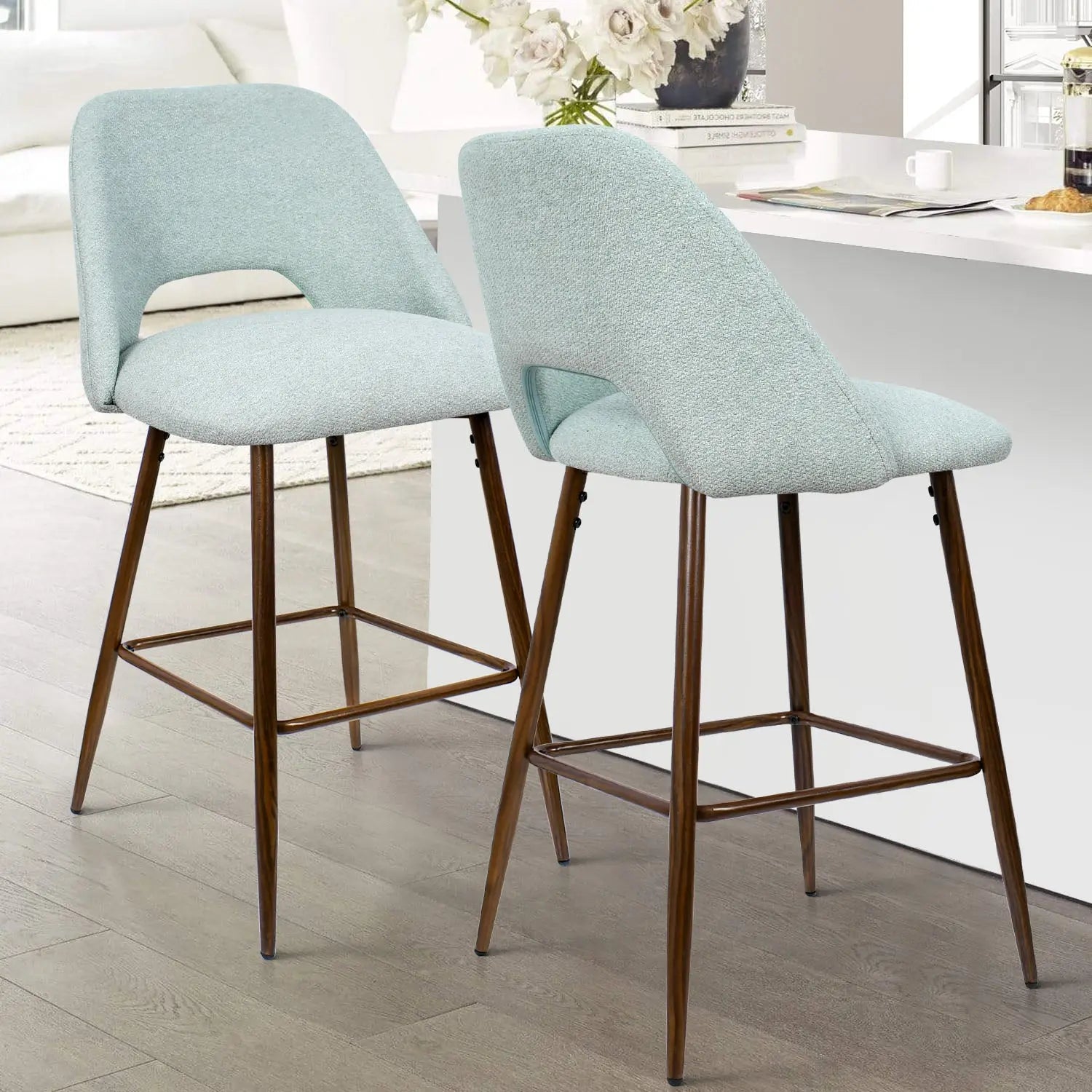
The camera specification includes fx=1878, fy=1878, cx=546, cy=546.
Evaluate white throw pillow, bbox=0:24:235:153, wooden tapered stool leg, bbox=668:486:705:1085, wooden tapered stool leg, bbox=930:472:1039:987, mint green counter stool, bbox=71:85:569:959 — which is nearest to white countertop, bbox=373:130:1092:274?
mint green counter stool, bbox=71:85:569:959

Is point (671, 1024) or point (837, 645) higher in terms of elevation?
point (837, 645)

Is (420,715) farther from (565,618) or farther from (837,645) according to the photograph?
(837,645)

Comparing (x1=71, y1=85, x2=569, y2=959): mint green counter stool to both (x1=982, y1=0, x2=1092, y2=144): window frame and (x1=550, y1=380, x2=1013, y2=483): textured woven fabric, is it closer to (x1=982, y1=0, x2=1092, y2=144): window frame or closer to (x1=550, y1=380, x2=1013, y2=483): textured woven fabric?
(x1=550, y1=380, x2=1013, y2=483): textured woven fabric

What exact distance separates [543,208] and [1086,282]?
0.74m

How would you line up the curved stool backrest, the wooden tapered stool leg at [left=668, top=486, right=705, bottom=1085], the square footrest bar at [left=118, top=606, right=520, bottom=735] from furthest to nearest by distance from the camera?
the square footrest bar at [left=118, top=606, right=520, bottom=735] < the wooden tapered stool leg at [left=668, top=486, right=705, bottom=1085] < the curved stool backrest

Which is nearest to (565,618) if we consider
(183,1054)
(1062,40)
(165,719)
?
(165,719)

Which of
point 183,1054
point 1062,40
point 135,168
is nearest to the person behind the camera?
point 183,1054

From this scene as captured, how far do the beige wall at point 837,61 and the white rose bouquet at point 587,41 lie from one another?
254 centimetres

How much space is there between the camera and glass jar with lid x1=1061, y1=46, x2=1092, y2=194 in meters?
2.03

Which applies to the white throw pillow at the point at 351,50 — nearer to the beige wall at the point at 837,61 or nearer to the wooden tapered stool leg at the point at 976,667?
the beige wall at the point at 837,61

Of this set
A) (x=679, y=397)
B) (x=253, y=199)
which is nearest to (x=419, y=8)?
(x=253, y=199)

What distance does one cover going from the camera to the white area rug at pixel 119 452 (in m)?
4.50

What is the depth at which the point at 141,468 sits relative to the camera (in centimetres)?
244

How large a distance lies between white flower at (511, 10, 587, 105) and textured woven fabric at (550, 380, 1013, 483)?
703mm
